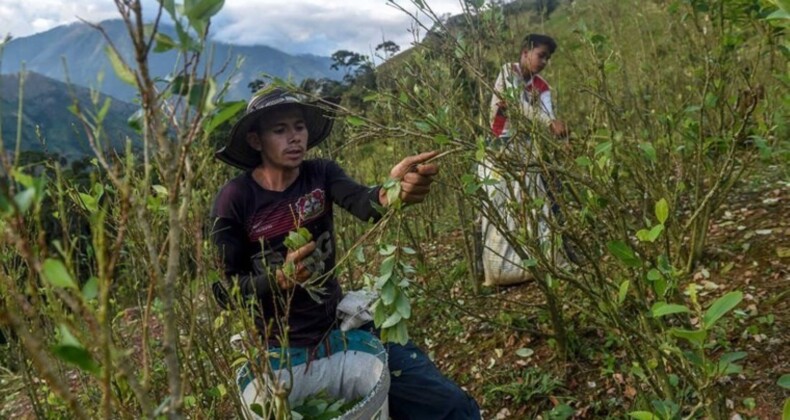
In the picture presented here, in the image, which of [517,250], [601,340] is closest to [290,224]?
[517,250]

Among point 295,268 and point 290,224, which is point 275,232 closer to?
point 290,224

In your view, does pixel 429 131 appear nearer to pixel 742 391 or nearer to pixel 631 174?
pixel 631 174

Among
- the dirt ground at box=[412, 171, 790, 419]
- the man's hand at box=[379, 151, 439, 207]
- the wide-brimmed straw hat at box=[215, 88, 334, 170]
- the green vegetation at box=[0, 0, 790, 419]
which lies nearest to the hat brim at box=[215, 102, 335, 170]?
the wide-brimmed straw hat at box=[215, 88, 334, 170]

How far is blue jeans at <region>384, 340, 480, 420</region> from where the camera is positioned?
2238 millimetres

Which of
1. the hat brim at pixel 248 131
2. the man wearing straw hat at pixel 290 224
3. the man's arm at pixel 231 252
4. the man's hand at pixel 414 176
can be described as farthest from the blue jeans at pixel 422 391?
the hat brim at pixel 248 131

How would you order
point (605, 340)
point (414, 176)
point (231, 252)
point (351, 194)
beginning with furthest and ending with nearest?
point (605, 340), point (351, 194), point (231, 252), point (414, 176)

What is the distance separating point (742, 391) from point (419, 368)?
1.30 m

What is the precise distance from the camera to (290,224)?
2365 mm

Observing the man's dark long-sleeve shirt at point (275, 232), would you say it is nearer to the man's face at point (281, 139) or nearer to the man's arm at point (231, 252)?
the man's arm at point (231, 252)

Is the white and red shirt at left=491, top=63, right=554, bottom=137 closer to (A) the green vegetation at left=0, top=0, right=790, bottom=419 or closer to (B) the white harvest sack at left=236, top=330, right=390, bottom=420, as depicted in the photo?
(A) the green vegetation at left=0, top=0, right=790, bottom=419

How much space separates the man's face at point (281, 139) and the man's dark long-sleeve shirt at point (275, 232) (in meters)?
0.11

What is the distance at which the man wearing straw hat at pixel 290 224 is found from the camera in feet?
7.42

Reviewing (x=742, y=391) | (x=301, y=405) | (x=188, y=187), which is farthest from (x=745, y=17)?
(x=188, y=187)

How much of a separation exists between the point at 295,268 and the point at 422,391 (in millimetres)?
785
